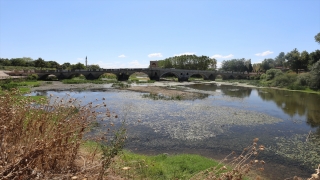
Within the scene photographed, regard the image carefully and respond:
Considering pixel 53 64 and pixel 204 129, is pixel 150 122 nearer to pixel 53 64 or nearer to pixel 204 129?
pixel 204 129

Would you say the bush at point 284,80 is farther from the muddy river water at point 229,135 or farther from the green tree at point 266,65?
the green tree at point 266,65

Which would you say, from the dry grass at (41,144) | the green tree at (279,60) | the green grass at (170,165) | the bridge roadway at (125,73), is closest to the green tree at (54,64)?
the bridge roadway at (125,73)

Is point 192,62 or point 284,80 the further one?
point 192,62

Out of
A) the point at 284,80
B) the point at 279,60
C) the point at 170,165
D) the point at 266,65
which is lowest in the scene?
the point at 170,165

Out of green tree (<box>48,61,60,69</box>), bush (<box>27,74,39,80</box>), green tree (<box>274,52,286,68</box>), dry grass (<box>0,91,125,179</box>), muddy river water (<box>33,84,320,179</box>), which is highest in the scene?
green tree (<box>274,52,286,68</box>)

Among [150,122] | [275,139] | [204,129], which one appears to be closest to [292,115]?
[275,139]

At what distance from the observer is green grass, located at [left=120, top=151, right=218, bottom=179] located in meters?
9.20

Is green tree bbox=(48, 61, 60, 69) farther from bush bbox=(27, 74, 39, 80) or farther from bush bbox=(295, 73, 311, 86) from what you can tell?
bush bbox=(295, 73, 311, 86)

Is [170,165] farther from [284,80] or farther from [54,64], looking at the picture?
[54,64]

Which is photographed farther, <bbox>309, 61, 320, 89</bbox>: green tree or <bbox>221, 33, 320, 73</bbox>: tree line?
<bbox>221, 33, 320, 73</bbox>: tree line

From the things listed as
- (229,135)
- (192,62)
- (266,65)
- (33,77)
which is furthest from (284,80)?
(33,77)

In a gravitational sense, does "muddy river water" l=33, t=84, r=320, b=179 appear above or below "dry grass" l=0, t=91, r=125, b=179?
below

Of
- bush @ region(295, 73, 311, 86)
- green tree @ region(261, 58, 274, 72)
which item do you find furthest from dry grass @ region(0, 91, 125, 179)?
green tree @ region(261, 58, 274, 72)

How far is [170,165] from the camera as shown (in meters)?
10.6
